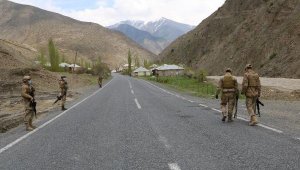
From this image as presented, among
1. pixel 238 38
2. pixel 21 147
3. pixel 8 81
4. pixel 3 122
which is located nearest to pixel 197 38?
pixel 238 38

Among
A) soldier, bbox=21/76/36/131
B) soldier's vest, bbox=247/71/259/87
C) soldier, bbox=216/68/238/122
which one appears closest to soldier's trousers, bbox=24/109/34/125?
soldier, bbox=21/76/36/131

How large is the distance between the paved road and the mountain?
131 ft

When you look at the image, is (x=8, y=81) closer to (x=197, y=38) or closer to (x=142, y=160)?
(x=142, y=160)

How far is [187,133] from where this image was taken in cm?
1079

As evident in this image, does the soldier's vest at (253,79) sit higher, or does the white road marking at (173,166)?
the soldier's vest at (253,79)

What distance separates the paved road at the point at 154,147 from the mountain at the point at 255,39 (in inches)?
1568

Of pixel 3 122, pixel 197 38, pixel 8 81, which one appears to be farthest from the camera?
pixel 197 38

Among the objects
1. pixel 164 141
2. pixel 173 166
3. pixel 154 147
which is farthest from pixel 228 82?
pixel 173 166

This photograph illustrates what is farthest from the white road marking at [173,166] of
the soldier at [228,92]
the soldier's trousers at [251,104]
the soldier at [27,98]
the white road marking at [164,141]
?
the soldier at [27,98]

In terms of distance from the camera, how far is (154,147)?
29.1 ft

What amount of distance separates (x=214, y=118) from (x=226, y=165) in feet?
24.0

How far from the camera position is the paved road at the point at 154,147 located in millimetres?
7273

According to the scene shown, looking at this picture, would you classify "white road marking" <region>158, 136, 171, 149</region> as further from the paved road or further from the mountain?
the mountain

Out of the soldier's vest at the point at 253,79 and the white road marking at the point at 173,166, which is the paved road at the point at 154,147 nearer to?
the white road marking at the point at 173,166
